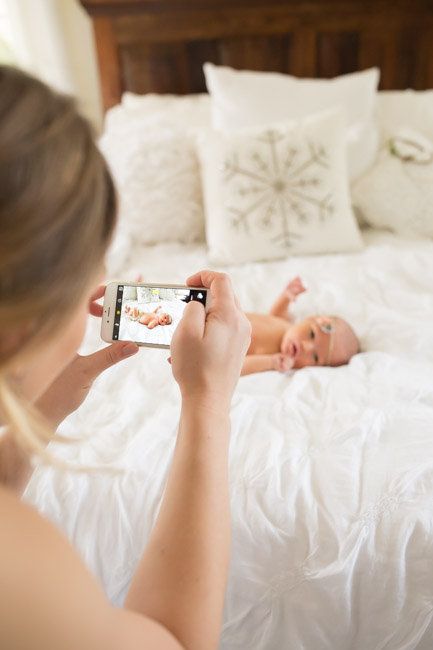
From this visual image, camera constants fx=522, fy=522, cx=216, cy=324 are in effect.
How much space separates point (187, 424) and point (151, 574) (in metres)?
0.17

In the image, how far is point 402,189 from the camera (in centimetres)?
184

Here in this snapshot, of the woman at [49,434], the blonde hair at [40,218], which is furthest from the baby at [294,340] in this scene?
the blonde hair at [40,218]

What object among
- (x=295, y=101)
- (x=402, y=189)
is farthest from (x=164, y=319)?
(x=295, y=101)

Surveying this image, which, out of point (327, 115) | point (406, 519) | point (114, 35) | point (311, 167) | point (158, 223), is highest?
point (114, 35)

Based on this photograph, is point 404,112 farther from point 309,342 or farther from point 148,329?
point 148,329

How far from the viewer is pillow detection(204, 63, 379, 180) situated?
1943 mm

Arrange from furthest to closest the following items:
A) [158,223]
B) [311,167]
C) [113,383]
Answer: [158,223] → [311,167] → [113,383]

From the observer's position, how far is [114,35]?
2152mm

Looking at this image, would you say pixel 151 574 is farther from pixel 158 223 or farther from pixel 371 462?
pixel 158 223

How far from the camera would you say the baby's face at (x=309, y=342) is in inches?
52.9

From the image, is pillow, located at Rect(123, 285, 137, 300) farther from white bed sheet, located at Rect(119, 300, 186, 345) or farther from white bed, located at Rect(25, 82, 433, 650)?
white bed, located at Rect(25, 82, 433, 650)

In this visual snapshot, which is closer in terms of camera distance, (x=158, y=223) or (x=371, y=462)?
(x=371, y=462)

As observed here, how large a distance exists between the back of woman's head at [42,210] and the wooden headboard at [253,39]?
6.45 ft

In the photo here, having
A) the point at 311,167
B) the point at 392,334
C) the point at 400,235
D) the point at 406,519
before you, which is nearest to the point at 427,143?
the point at 400,235
